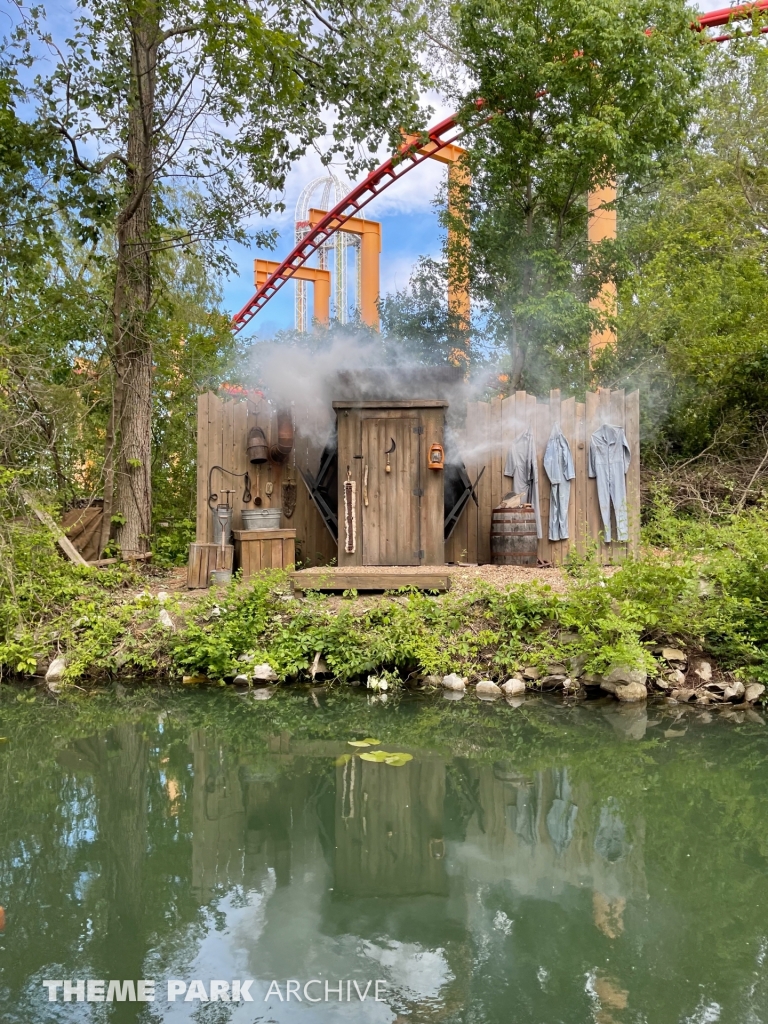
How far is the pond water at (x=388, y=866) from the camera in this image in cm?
255

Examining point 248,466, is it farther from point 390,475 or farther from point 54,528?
point 54,528

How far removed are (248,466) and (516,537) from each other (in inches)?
127

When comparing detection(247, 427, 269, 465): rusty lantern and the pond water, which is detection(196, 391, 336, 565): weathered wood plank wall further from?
the pond water

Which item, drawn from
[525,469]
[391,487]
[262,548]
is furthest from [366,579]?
[525,469]

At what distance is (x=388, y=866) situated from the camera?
354 cm

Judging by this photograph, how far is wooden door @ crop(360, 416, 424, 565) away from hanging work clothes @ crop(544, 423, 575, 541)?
5.77 ft

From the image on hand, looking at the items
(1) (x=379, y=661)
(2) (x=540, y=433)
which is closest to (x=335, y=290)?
(2) (x=540, y=433)

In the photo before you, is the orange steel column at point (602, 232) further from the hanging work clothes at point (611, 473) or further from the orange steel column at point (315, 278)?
the orange steel column at point (315, 278)

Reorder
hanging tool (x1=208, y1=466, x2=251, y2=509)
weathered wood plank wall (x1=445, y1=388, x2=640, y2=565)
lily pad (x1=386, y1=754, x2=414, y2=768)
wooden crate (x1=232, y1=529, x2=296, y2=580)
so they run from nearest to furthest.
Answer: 1. lily pad (x1=386, y1=754, x2=414, y2=768)
2. wooden crate (x1=232, y1=529, x2=296, y2=580)
3. hanging tool (x1=208, y1=466, x2=251, y2=509)
4. weathered wood plank wall (x1=445, y1=388, x2=640, y2=565)

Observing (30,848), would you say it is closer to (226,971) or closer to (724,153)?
(226,971)

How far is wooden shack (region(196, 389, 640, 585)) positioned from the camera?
28.8 feet

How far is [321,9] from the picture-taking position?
966 centimetres

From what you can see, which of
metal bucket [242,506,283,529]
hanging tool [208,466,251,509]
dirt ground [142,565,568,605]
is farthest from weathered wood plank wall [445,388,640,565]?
hanging tool [208,466,251,509]

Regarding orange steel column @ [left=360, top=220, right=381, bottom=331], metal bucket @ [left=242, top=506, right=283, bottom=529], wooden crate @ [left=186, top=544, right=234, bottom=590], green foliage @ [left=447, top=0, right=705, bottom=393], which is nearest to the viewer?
wooden crate @ [left=186, top=544, right=234, bottom=590]
